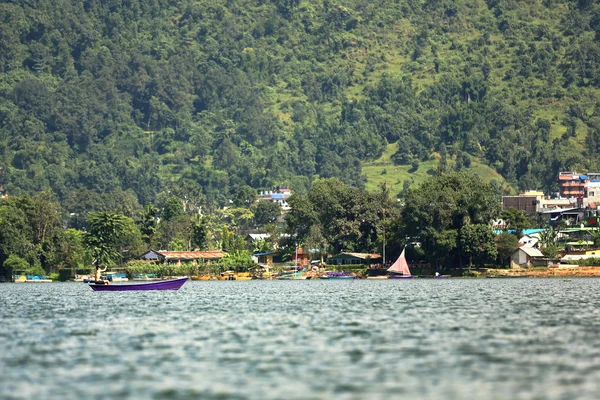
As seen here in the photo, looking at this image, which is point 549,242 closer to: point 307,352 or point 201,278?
point 201,278

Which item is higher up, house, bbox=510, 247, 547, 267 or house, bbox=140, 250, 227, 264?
house, bbox=140, 250, 227, 264

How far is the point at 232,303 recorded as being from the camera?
89188 millimetres

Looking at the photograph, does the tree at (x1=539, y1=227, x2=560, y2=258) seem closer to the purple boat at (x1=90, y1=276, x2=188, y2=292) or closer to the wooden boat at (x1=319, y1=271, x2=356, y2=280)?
the wooden boat at (x1=319, y1=271, x2=356, y2=280)

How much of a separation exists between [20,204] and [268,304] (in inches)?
4419

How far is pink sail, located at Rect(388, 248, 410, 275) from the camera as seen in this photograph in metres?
157

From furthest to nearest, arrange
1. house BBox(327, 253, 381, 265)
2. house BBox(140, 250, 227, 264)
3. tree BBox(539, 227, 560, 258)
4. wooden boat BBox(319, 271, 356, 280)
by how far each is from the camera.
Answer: house BBox(140, 250, 227, 264) < house BBox(327, 253, 381, 265) < tree BBox(539, 227, 560, 258) < wooden boat BBox(319, 271, 356, 280)

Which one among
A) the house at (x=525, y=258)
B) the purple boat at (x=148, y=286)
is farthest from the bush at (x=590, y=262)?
the purple boat at (x=148, y=286)

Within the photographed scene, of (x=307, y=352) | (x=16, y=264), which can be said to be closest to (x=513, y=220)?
(x=16, y=264)

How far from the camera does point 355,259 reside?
584 ft

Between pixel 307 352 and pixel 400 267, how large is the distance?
4358 inches

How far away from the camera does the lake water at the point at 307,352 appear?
38.0 meters

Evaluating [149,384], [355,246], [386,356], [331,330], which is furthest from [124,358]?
[355,246]

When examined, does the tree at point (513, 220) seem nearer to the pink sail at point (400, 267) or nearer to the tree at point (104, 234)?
the pink sail at point (400, 267)

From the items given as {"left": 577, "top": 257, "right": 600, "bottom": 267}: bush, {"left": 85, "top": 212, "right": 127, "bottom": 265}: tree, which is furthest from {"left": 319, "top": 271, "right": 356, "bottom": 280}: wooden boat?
{"left": 85, "top": 212, "right": 127, "bottom": 265}: tree
